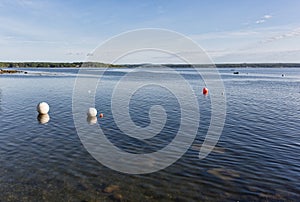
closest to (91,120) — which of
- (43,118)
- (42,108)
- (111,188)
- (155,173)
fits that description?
(43,118)

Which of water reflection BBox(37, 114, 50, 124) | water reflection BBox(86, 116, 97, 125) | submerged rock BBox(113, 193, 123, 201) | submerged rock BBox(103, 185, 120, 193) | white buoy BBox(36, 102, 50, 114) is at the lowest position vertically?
submerged rock BBox(113, 193, 123, 201)

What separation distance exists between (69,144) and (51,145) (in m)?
1.19

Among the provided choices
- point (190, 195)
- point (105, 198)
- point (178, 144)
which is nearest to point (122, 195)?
point (105, 198)

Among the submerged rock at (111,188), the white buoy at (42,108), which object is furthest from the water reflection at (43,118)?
the submerged rock at (111,188)

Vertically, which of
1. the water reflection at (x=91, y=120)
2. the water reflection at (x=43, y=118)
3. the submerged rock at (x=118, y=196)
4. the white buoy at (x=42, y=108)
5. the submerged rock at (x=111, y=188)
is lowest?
the submerged rock at (x=118, y=196)

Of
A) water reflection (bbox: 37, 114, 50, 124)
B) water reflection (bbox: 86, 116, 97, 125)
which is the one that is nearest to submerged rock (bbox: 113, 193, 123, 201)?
water reflection (bbox: 86, 116, 97, 125)

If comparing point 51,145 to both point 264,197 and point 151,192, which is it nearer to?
point 151,192

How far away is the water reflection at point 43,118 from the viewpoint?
2344 cm

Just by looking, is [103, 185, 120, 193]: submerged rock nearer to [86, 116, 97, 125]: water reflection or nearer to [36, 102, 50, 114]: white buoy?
[86, 116, 97, 125]: water reflection

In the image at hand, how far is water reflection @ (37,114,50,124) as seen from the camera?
76.9ft

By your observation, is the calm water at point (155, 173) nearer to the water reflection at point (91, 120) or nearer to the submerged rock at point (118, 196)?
the submerged rock at point (118, 196)

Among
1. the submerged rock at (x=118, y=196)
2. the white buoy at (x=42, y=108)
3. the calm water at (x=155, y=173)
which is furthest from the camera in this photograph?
the white buoy at (x=42, y=108)

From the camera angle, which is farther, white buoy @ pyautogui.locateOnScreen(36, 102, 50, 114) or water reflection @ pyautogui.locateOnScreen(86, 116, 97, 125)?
white buoy @ pyautogui.locateOnScreen(36, 102, 50, 114)

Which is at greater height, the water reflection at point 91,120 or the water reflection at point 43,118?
the water reflection at point 43,118
